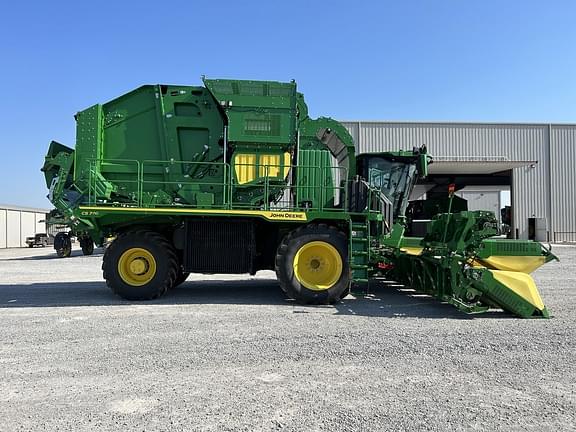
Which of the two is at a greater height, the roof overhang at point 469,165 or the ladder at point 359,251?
the roof overhang at point 469,165

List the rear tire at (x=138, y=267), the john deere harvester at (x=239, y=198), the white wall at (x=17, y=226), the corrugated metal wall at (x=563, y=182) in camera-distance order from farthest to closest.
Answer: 1. the white wall at (x=17, y=226)
2. the corrugated metal wall at (x=563, y=182)
3. the rear tire at (x=138, y=267)
4. the john deere harvester at (x=239, y=198)

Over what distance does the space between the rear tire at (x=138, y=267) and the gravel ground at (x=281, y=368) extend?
1.40 feet

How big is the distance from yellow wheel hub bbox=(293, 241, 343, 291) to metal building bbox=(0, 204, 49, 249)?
3128 cm

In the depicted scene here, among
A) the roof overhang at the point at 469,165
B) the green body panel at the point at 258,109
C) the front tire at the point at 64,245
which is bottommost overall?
the front tire at the point at 64,245

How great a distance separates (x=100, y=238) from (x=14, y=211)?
111 ft

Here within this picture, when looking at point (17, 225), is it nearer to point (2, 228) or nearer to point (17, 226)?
point (17, 226)

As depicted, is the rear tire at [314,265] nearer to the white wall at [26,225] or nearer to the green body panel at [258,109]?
the green body panel at [258,109]

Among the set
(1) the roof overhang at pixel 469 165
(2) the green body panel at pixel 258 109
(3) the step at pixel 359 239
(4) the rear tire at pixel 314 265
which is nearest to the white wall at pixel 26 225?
(1) the roof overhang at pixel 469 165

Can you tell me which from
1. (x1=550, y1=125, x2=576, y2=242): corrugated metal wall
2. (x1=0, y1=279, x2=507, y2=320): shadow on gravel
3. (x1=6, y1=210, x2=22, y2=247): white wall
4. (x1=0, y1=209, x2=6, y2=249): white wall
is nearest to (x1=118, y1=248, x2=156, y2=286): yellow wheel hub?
(x1=0, y1=279, x2=507, y2=320): shadow on gravel

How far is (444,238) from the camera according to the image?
820 cm

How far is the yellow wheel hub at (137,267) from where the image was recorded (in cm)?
855

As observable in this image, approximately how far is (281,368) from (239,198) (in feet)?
16.5

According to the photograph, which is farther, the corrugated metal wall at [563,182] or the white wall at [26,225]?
the white wall at [26,225]

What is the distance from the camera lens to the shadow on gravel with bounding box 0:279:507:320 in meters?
7.62
